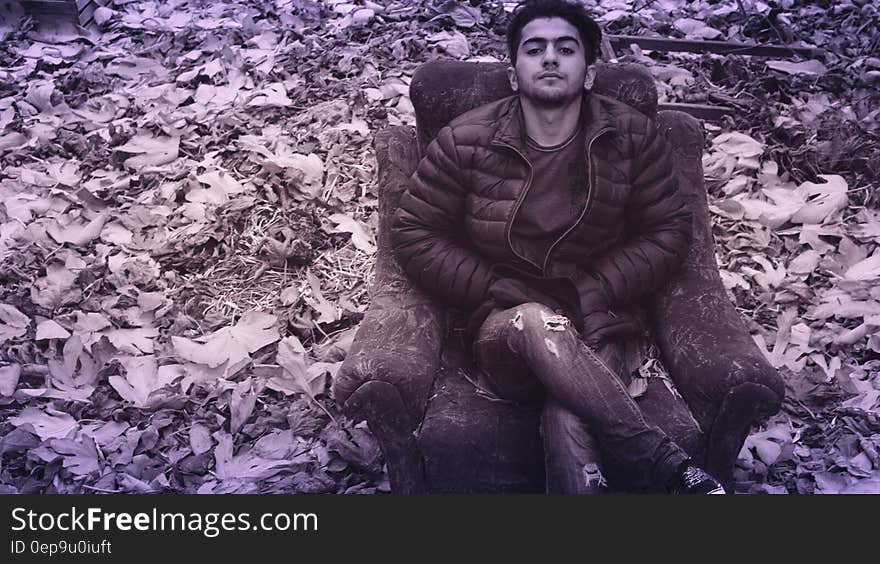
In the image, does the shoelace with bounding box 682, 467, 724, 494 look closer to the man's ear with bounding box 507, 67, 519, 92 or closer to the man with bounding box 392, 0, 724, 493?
the man with bounding box 392, 0, 724, 493

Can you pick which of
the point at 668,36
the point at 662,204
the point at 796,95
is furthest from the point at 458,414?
the point at 668,36

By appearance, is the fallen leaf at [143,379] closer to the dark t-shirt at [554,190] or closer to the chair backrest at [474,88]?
the chair backrest at [474,88]

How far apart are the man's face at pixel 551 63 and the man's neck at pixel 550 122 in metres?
0.03

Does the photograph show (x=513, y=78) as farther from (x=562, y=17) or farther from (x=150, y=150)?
(x=150, y=150)

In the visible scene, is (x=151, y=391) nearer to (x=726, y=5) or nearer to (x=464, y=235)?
(x=464, y=235)

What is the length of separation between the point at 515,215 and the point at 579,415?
2.65 feet

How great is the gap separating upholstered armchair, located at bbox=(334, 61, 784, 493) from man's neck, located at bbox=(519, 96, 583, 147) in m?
0.73

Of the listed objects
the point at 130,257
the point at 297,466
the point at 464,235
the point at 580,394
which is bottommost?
the point at 297,466

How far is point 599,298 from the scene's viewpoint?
3.20 m

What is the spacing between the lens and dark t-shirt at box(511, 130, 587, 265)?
3.23 metres

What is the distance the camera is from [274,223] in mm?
4816

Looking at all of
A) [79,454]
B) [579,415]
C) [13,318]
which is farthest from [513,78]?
[13,318]

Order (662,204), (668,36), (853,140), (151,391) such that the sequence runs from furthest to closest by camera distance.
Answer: (668,36), (853,140), (151,391), (662,204)

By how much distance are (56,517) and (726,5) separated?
614 centimetres
